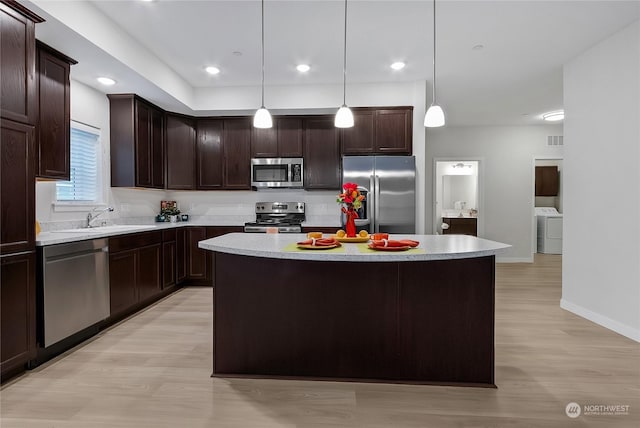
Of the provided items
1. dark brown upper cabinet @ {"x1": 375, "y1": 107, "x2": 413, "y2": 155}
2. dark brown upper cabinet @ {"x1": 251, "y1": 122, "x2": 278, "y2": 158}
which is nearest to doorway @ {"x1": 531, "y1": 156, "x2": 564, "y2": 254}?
dark brown upper cabinet @ {"x1": 375, "y1": 107, "x2": 413, "y2": 155}

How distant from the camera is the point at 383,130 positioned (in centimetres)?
465

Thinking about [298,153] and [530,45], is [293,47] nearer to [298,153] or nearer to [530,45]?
[298,153]

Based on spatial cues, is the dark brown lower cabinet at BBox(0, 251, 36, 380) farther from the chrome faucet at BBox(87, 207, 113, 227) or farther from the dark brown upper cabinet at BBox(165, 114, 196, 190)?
the dark brown upper cabinet at BBox(165, 114, 196, 190)

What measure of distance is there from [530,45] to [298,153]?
2928mm

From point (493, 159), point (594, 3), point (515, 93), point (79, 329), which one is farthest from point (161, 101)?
point (493, 159)

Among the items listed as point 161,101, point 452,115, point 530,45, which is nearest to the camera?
point 530,45

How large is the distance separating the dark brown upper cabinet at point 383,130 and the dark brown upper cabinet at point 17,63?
130 inches

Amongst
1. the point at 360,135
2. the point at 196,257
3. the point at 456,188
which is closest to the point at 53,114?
the point at 196,257

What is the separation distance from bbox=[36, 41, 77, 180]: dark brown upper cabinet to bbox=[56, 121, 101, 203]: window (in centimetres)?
60

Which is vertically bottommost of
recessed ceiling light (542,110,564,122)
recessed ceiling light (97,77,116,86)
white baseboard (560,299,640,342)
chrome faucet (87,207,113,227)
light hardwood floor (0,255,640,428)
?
light hardwood floor (0,255,640,428)

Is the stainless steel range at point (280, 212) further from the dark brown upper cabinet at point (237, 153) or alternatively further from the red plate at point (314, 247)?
the red plate at point (314, 247)

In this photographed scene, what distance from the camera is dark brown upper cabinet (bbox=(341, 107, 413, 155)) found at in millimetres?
4617

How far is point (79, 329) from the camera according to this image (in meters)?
2.89

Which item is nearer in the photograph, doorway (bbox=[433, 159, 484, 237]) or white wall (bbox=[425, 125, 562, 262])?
white wall (bbox=[425, 125, 562, 262])
